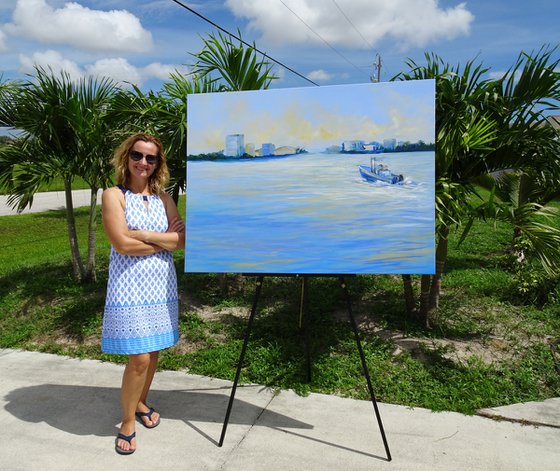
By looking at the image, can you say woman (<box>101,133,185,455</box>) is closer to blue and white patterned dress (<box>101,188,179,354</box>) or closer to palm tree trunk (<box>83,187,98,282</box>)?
blue and white patterned dress (<box>101,188,179,354</box>)

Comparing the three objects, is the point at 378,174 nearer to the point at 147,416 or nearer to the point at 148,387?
the point at 148,387

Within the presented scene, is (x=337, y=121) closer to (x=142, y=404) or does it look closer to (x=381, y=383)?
(x=381, y=383)

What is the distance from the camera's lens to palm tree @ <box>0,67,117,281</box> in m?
5.47

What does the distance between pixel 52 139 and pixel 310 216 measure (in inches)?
158

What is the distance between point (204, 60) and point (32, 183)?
2.26 meters

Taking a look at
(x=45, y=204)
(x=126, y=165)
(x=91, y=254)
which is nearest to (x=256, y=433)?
(x=126, y=165)

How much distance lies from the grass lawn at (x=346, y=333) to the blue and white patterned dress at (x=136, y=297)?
115 centimetres

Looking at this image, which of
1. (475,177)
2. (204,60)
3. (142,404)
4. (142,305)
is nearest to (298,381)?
(142,404)

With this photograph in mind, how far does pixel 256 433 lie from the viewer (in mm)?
3195

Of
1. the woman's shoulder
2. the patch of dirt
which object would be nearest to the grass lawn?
the patch of dirt

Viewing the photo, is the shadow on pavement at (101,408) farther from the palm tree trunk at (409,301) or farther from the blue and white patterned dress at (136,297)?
the palm tree trunk at (409,301)

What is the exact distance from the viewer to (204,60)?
16.8ft

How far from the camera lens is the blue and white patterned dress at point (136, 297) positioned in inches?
116

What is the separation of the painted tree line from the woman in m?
1.97
